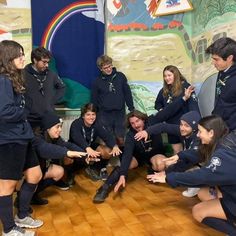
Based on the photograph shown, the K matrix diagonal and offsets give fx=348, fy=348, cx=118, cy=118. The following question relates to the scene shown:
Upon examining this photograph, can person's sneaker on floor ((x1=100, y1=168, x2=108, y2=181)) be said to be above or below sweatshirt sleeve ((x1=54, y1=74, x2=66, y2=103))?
below

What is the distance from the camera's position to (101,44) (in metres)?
3.82

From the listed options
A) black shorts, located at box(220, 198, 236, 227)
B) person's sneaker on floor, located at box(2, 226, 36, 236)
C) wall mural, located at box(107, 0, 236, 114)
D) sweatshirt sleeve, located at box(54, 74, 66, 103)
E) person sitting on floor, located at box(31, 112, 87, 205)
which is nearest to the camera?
black shorts, located at box(220, 198, 236, 227)

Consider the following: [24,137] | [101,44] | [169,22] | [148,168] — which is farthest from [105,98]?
[24,137]

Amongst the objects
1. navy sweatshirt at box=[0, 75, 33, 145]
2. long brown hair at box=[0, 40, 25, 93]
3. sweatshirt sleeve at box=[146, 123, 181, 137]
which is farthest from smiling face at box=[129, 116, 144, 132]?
long brown hair at box=[0, 40, 25, 93]

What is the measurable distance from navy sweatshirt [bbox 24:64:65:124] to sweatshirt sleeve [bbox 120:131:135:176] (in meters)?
0.78

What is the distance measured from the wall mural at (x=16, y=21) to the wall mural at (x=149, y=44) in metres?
0.86

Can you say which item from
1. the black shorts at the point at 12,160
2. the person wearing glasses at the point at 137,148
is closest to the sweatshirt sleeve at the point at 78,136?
the person wearing glasses at the point at 137,148

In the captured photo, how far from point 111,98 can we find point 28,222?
167 cm

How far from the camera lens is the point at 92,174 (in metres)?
3.50

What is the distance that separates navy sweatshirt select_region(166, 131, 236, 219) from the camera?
5.76 ft

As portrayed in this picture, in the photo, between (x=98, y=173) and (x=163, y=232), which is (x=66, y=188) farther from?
(x=163, y=232)

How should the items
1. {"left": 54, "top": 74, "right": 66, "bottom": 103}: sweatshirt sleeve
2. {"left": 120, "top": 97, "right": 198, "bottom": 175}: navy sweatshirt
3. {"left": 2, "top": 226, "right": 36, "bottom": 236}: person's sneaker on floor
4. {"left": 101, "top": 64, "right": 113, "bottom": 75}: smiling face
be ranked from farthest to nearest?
{"left": 101, "top": 64, "right": 113, "bottom": 75}: smiling face < {"left": 54, "top": 74, "right": 66, "bottom": 103}: sweatshirt sleeve < {"left": 120, "top": 97, "right": 198, "bottom": 175}: navy sweatshirt < {"left": 2, "top": 226, "right": 36, "bottom": 236}: person's sneaker on floor

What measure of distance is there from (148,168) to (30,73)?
4.95ft

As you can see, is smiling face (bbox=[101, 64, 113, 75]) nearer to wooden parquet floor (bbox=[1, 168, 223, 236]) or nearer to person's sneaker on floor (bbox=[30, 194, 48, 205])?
wooden parquet floor (bbox=[1, 168, 223, 236])
